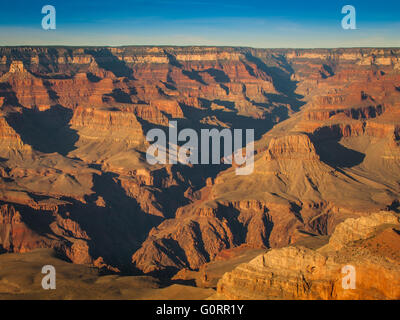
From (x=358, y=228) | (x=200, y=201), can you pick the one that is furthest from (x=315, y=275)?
(x=200, y=201)

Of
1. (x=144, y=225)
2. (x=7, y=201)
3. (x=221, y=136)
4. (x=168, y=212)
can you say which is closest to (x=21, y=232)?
(x=7, y=201)

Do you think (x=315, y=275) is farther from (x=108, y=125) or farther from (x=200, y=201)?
(x=108, y=125)

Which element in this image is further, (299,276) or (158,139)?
(158,139)

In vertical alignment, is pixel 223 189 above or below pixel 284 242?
above

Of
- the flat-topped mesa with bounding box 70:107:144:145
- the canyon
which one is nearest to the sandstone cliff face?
the canyon

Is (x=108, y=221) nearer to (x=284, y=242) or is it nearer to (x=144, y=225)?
(x=144, y=225)
